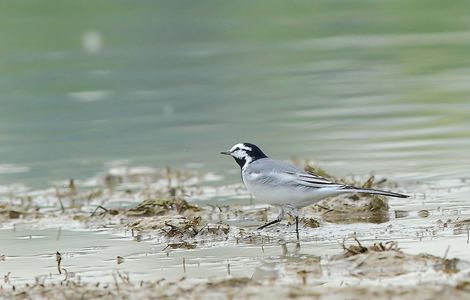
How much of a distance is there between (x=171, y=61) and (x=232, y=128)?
9.19 m

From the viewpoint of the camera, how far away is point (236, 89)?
923 inches

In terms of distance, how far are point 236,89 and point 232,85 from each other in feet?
1.63

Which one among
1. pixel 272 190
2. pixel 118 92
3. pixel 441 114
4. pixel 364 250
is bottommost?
pixel 364 250

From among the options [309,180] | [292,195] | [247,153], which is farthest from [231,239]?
[247,153]

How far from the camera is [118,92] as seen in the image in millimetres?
23875

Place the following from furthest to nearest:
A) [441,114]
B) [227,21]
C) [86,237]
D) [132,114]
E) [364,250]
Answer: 1. [227,21]
2. [132,114]
3. [441,114]
4. [86,237]
5. [364,250]

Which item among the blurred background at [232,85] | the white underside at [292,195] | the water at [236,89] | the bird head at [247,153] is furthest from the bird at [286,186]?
the blurred background at [232,85]

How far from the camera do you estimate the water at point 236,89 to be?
16.7 meters

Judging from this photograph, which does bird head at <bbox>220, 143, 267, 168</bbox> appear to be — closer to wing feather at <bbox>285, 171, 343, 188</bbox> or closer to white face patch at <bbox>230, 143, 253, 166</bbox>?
white face patch at <bbox>230, 143, 253, 166</bbox>

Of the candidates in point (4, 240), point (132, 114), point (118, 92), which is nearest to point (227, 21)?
point (118, 92)

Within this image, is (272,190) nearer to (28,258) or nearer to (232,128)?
(28,258)

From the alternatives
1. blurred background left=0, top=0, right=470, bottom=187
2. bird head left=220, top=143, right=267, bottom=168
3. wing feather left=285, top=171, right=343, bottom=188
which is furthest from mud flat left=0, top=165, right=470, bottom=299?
blurred background left=0, top=0, right=470, bottom=187

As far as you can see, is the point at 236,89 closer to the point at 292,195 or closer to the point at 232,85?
the point at 232,85

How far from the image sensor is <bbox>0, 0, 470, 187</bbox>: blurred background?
673 inches
